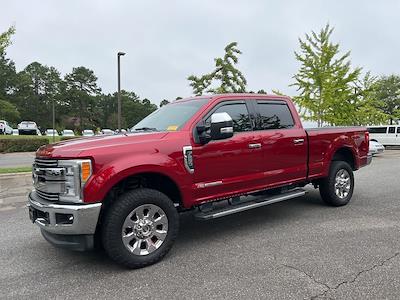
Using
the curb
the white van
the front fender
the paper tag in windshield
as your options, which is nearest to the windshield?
the paper tag in windshield

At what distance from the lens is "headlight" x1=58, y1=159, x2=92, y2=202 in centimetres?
352

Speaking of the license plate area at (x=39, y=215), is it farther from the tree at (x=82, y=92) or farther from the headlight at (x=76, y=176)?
the tree at (x=82, y=92)

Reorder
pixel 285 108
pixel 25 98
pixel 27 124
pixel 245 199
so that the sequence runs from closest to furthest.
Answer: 1. pixel 245 199
2. pixel 285 108
3. pixel 27 124
4. pixel 25 98

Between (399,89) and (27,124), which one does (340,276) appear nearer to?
(27,124)

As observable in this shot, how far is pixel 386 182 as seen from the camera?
362 inches

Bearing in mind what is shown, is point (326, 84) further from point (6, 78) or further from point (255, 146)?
point (6, 78)

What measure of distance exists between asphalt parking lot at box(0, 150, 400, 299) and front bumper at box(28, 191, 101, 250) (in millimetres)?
366

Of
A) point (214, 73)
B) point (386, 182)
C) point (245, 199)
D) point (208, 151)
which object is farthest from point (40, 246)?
point (214, 73)

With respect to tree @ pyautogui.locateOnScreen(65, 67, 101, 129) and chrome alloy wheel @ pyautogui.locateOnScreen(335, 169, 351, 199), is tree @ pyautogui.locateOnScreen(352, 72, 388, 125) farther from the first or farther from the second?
tree @ pyautogui.locateOnScreen(65, 67, 101, 129)

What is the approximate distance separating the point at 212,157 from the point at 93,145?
4.77 feet

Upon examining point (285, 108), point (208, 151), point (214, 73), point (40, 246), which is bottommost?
point (40, 246)

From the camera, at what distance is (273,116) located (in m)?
5.38

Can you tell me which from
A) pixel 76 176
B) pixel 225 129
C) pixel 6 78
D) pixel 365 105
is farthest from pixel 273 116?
pixel 6 78

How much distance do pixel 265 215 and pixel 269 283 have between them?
254 cm
